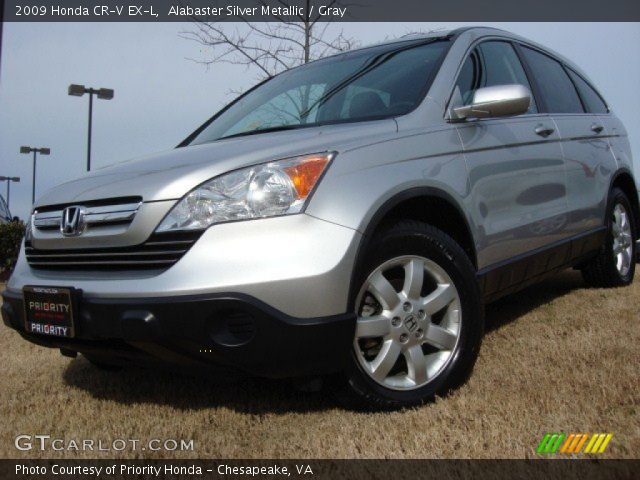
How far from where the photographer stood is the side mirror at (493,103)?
3.03 m

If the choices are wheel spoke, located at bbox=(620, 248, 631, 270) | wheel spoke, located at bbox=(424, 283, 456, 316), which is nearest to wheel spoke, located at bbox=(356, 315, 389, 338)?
wheel spoke, located at bbox=(424, 283, 456, 316)

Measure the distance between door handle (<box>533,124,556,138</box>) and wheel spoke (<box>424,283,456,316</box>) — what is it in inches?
57.5

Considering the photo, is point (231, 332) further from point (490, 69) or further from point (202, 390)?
point (490, 69)

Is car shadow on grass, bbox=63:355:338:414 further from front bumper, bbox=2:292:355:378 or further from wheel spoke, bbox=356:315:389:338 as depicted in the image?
wheel spoke, bbox=356:315:389:338

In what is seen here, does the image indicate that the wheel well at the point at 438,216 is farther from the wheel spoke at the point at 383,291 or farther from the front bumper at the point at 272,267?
the front bumper at the point at 272,267

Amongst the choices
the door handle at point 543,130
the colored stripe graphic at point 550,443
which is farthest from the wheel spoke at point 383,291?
the door handle at point 543,130

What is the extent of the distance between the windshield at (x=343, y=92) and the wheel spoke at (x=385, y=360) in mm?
1086

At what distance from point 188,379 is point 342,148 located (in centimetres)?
155

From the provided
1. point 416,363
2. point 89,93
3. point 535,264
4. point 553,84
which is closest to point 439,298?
point 416,363

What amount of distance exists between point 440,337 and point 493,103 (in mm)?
1150

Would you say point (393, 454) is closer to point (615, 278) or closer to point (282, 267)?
point (282, 267)

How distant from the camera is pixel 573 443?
218 centimetres

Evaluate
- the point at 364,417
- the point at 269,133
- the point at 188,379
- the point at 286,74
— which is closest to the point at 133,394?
the point at 188,379
